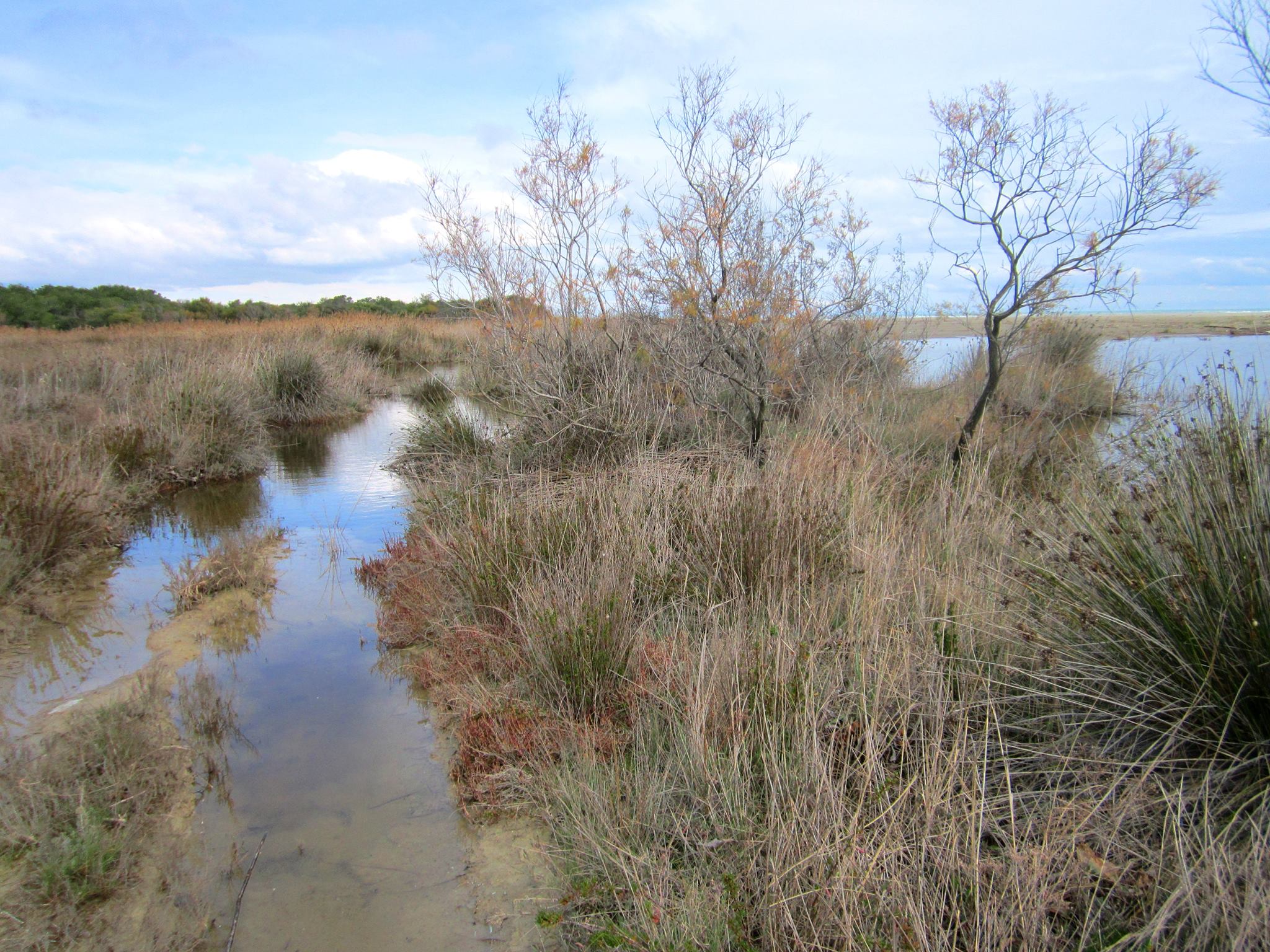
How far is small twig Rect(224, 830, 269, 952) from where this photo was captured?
2752 millimetres

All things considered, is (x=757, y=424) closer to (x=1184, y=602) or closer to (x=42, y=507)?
(x=1184, y=602)

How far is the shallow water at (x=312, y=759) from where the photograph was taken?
2920 millimetres

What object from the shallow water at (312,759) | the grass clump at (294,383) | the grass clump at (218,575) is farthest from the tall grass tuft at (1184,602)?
the grass clump at (294,383)

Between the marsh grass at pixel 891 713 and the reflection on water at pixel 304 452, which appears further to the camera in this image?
the reflection on water at pixel 304 452

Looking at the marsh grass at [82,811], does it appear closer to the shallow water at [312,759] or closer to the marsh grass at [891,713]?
the shallow water at [312,759]

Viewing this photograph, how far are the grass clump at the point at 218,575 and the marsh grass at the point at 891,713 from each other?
262 cm

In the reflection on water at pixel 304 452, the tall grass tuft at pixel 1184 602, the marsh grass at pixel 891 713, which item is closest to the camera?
the marsh grass at pixel 891 713

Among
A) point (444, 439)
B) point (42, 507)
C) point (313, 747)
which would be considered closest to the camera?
point (313, 747)

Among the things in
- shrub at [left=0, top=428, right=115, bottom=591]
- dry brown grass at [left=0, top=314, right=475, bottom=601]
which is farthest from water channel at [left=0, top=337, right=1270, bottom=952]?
dry brown grass at [left=0, top=314, right=475, bottom=601]

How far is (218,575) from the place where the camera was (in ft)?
21.3

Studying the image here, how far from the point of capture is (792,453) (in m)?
6.21

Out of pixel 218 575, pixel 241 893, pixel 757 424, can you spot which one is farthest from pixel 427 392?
pixel 241 893

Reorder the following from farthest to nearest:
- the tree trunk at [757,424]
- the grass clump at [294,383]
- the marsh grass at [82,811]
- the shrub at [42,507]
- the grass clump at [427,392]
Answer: the grass clump at [427,392] → the grass clump at [294,383] → the tree trunk at [757,424] → the shrub at [42,507] → the marsh grass at [82,811]

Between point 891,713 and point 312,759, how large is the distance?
300 centimetres
